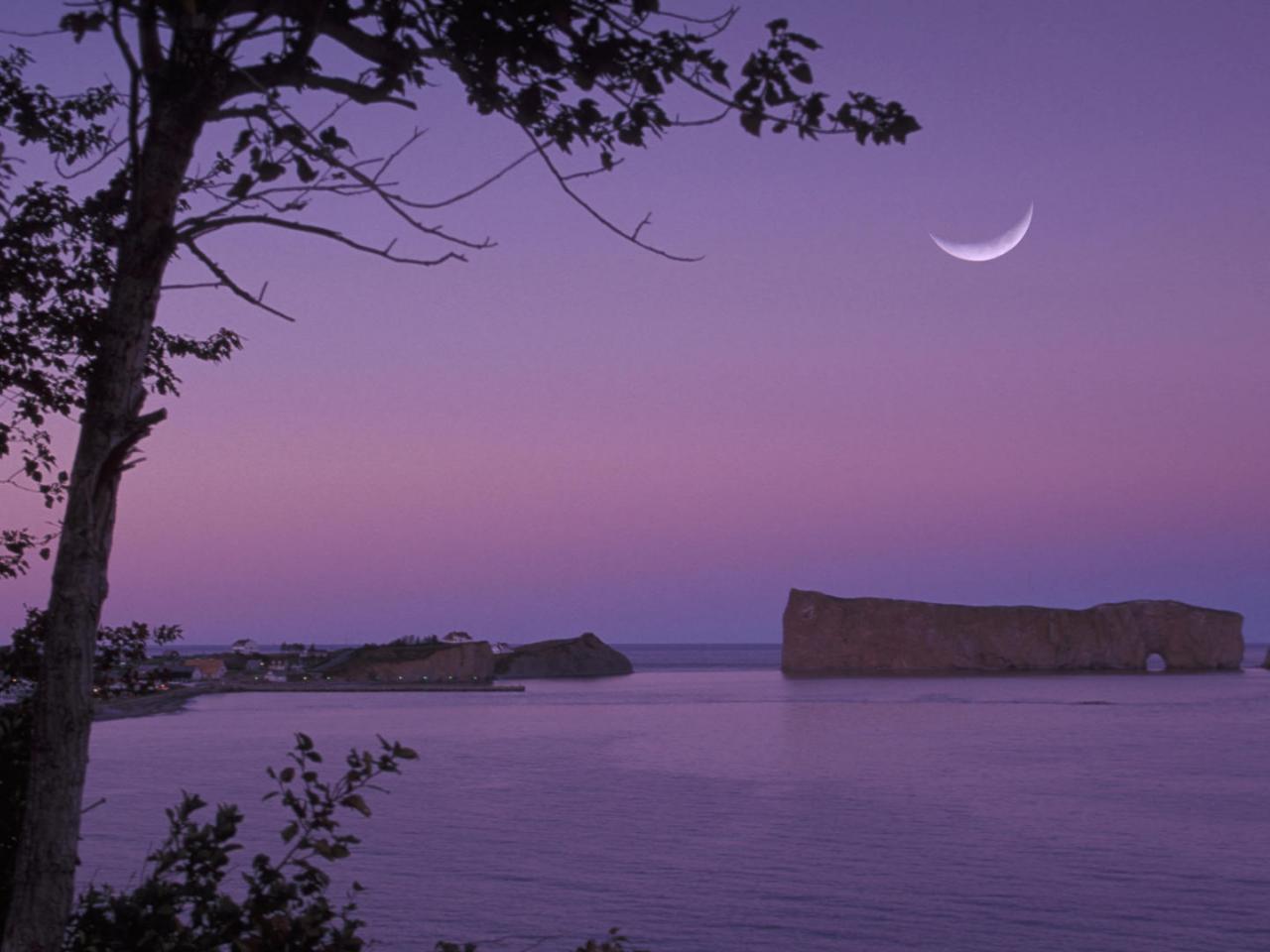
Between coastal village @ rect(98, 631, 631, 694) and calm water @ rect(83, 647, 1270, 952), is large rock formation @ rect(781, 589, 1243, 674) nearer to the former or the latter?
coastal village @ rect(98, 631, 631, 694)

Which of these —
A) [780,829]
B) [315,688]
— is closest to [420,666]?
[315,688]

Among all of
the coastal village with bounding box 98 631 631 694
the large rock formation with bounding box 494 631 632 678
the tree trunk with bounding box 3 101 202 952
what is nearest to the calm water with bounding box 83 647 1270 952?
the tree trunk with bounding box 3 101 202 952

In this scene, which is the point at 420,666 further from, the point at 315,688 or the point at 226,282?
the point at 226,282

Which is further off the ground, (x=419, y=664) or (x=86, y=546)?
(x=86, y=546)

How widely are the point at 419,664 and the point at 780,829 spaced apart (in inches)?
3528

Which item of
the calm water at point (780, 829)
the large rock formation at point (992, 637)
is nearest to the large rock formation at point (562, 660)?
the large rock formation at point (992, 637)

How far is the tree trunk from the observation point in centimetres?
A: 393

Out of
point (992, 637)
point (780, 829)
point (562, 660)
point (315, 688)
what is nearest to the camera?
point (780, 829)

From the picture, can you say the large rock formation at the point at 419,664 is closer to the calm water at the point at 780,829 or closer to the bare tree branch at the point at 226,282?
the calm water at the point at 780,829

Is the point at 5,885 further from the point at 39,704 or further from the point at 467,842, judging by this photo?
the point at 467,842

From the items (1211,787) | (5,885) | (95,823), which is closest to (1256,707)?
(1211,787)

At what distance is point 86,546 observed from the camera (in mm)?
4066

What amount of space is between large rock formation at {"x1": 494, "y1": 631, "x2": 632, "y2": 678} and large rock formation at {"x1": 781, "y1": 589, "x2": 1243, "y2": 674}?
19758 millimetres

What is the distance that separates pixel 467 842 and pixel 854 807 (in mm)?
10047
